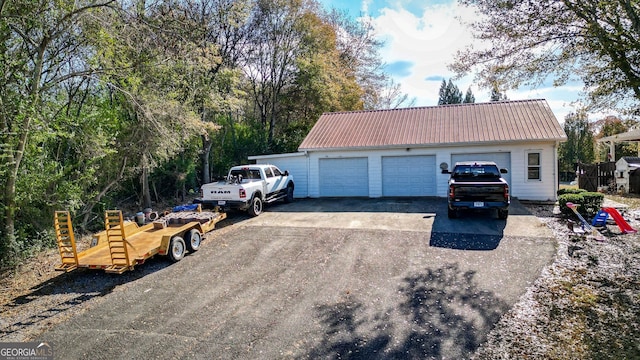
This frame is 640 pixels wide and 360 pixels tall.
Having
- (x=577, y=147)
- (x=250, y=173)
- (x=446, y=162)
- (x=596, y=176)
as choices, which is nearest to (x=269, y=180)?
(x=250, y=173)

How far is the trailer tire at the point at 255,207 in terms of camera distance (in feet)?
38.6

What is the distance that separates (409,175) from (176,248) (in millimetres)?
10608

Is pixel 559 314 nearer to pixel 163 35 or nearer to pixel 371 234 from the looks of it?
pixel 371 234

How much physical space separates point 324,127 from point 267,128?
7012mm

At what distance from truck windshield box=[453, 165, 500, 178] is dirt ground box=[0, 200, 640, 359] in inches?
119

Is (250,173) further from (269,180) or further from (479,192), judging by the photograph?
(479,192)

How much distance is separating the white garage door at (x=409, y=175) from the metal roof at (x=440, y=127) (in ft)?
2.60

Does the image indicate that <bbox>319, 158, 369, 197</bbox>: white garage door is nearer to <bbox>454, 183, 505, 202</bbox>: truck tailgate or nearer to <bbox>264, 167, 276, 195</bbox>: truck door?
<bbox>264, 167, 276, 195</bbox>: truck door

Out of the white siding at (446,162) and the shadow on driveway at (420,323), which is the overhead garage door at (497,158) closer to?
the white siding at (446,162)

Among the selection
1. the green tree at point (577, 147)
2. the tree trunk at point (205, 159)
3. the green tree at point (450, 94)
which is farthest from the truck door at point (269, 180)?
the green tree at point (450, 94)

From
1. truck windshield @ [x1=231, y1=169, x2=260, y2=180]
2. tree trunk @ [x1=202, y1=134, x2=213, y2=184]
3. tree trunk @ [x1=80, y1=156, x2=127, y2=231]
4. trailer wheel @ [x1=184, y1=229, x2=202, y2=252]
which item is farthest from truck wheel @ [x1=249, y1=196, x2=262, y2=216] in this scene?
tree trunk @ [x1=202, y1=134, x2=213, y2=184]

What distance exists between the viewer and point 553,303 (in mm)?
5172

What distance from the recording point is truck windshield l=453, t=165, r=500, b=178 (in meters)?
10.9

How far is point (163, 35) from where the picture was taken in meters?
9.53
